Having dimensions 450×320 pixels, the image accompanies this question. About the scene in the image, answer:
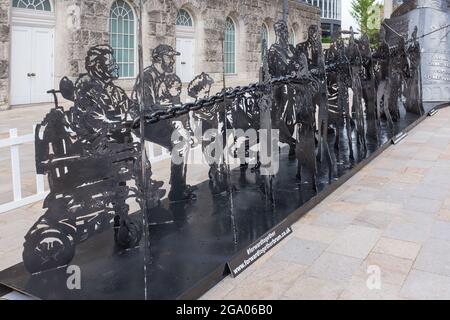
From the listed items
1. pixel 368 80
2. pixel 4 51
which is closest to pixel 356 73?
pixel 368 80

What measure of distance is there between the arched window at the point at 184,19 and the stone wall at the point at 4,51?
6.49 meters

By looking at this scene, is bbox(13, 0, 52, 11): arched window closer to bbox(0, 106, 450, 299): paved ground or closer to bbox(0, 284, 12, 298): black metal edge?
bbox(0, 106, 450, 299): paved ground

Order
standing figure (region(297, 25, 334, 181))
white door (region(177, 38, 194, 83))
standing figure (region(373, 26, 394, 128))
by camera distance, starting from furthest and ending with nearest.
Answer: white door (region(177, 38, 194, 83)), standing figure (region(373, 26, 394, 128)), standing figure (region(297, 25, 334, 181))

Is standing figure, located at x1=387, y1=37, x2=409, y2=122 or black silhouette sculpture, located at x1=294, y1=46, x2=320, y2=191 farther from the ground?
standing figure, located at x1=387, y1=37, x2=409, y2=122

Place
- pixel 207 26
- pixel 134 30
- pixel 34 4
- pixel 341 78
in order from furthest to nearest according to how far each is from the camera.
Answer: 1. pixel 207 26
2. pixel 134 30
3. pixel 34 4
4. pixel 341 78

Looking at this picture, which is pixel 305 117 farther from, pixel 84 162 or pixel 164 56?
pixel 84 162

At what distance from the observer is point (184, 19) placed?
52.8 feet

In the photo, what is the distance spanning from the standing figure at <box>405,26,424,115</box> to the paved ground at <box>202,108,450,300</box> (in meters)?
4.12

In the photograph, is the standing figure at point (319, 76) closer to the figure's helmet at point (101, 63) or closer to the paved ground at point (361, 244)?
the paved ground at point (361, 244)

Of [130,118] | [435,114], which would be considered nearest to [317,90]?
[130,118]

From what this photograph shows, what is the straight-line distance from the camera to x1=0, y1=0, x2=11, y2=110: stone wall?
1036 cm

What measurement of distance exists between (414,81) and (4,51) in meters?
9.30

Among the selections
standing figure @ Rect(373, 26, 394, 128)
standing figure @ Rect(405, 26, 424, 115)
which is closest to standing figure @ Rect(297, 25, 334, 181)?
standing figure @ Rect(373, 26, 394, 128)

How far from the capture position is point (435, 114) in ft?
32.7
